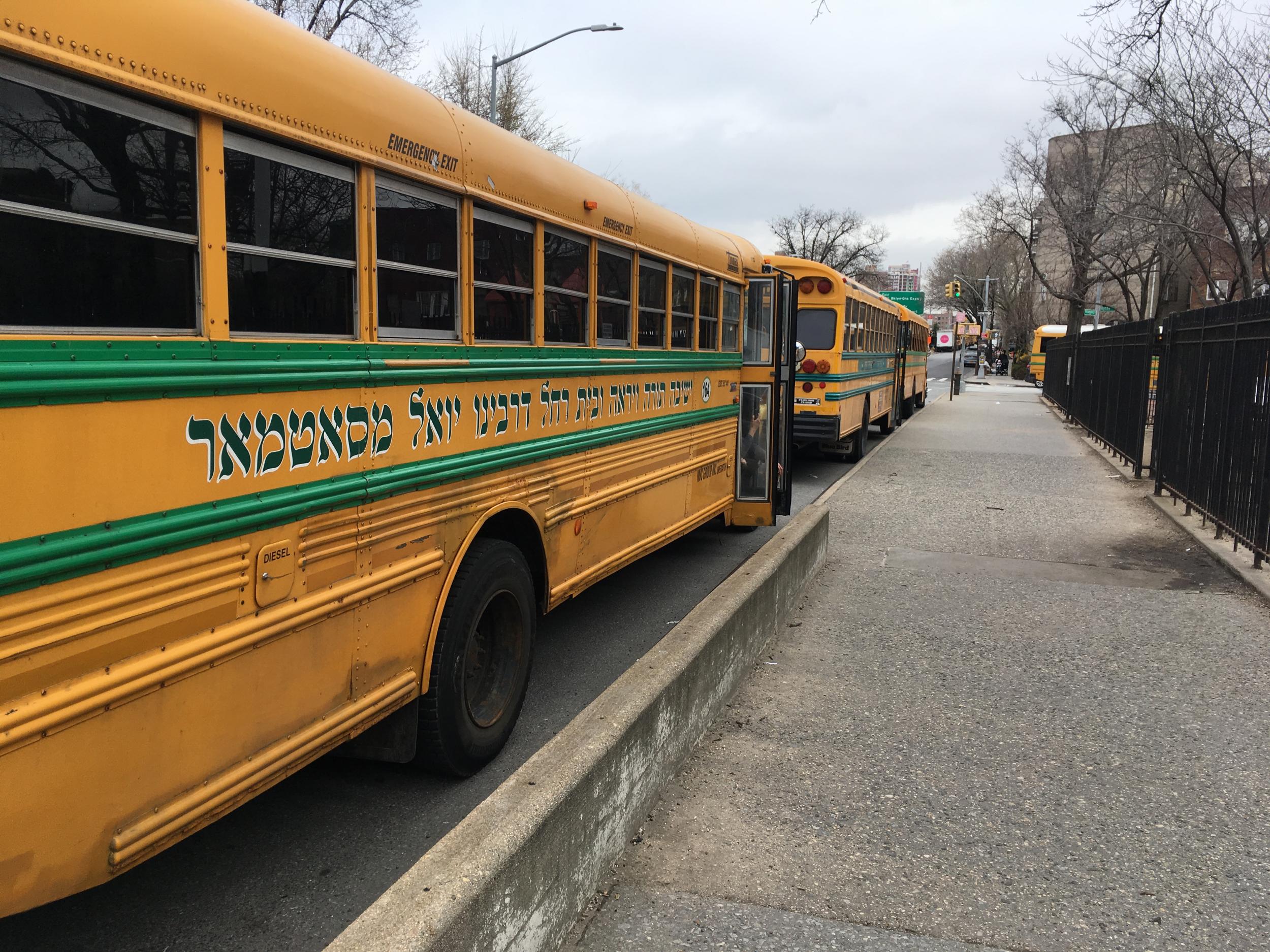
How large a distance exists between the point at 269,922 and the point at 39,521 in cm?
150

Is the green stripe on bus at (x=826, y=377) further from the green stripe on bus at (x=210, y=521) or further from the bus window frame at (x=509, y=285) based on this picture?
the green stripe on bus at (x=210, y=521)

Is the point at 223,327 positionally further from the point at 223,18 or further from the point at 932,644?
the point at 932,644

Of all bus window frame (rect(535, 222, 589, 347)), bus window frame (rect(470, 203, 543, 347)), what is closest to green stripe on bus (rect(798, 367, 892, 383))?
bus window frame (rect(535, 222, 589, 347))

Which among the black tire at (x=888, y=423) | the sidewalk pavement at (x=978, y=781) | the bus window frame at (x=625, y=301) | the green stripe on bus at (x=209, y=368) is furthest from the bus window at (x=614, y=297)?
the black tire at (x=888, y=423)

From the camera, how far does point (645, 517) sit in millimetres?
5684

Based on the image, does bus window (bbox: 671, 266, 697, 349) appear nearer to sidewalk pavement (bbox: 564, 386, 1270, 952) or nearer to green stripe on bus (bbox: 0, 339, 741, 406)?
sidewalk pavement (bbox: 564, 386, 1270, 952)

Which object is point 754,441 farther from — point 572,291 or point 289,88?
point 289,88

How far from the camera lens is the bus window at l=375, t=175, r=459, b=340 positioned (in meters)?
3.07

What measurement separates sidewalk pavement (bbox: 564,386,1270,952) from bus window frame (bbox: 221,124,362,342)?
1.89m

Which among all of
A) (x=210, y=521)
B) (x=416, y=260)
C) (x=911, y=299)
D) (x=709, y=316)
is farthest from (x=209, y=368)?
(x=911, y=299)

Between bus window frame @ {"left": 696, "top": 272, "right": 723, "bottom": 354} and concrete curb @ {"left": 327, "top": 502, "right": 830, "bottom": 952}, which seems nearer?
concrete curb @ {"left": 327, "top": 502, "right": 830, "bottom": 952}

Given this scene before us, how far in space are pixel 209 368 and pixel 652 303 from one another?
11.5 ft

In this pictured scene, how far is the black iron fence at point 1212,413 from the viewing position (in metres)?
7.21

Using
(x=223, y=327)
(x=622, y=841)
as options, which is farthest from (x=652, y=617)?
(x=223, y=327)
